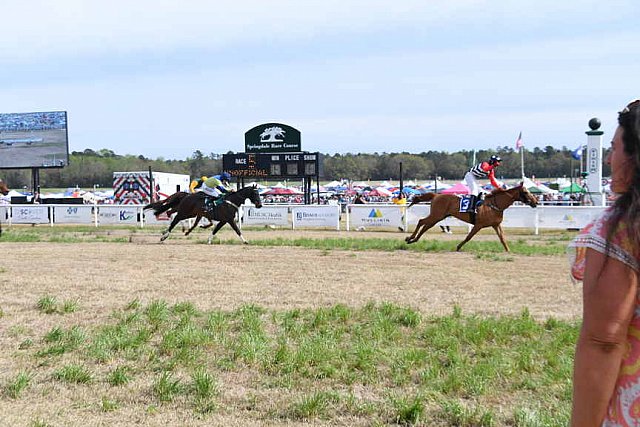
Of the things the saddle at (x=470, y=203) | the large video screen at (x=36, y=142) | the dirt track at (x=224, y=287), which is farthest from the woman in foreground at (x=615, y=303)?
the large video screen at (x=36, y=142)

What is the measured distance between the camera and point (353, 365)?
6254mm

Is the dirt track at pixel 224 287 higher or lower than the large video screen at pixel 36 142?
lower

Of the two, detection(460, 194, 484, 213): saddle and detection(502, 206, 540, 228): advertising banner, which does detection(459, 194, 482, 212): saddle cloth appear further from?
detection(502, 206, 540, 228): advertising banner

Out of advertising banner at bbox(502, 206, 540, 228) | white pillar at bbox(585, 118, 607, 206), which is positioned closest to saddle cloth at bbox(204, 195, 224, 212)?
advertising banner at bbox(502, 206, 540, 228)

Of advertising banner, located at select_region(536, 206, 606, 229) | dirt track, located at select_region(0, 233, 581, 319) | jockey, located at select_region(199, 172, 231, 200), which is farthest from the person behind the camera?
advertising banner, located at select_region(536, 206, 606, 229)

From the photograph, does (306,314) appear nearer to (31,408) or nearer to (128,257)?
(31,408)

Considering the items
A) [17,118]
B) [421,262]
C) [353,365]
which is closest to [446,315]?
[353,365]

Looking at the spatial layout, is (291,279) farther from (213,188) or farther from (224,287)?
(213,188)

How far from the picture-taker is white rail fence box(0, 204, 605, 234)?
26297 mm

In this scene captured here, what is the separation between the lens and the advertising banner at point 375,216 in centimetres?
2830

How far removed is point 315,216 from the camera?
29484 mm

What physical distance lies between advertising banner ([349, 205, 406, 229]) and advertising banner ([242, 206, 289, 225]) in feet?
10.0

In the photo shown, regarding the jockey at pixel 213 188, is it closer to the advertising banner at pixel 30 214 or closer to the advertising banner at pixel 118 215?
the advertising banner at pixel 118 215

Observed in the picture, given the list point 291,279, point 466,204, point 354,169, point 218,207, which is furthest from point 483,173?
point 354,169
